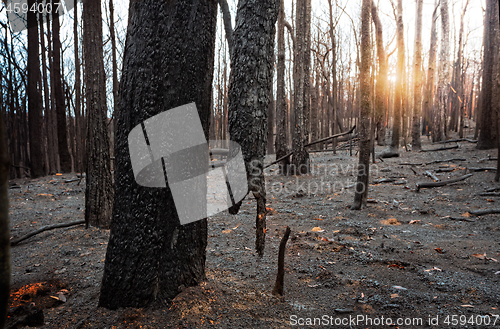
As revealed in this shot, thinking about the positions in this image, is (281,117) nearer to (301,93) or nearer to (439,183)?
(301,93)

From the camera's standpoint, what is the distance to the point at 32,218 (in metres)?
5.25

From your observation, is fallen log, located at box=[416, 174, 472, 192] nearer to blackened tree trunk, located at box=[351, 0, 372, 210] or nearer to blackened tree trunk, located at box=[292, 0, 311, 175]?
blackened tree trunk, located at box=[351, 0, 372, 210]

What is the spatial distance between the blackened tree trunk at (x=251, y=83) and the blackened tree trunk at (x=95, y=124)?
279cm

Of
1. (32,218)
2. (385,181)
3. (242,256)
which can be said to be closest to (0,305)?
(242,256)

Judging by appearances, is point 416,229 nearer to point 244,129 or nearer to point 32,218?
point 244,129

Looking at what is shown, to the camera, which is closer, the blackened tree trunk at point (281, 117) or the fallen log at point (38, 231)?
the fallen log at point (38, 231)

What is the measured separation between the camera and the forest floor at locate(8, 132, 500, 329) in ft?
6.95

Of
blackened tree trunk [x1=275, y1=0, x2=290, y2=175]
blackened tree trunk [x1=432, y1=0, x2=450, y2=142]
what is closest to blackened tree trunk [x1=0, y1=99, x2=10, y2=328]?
blackened tree trunk [x1=275, y1=0, x2=290, y2=175]

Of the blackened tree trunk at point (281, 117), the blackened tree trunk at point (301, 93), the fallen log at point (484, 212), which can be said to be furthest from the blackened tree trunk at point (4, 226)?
the blackened tree trunk at point (281, 117)

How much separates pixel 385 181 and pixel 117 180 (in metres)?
6.96

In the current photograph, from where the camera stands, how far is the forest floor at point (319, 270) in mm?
2119

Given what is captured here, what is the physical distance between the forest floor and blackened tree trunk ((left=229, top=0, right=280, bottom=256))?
1006mm

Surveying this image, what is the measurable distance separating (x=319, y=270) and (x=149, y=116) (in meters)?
2.27

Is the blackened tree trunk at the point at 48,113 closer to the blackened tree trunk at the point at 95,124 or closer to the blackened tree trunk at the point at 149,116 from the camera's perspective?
the blackened tree trunk at the point at 95,124
